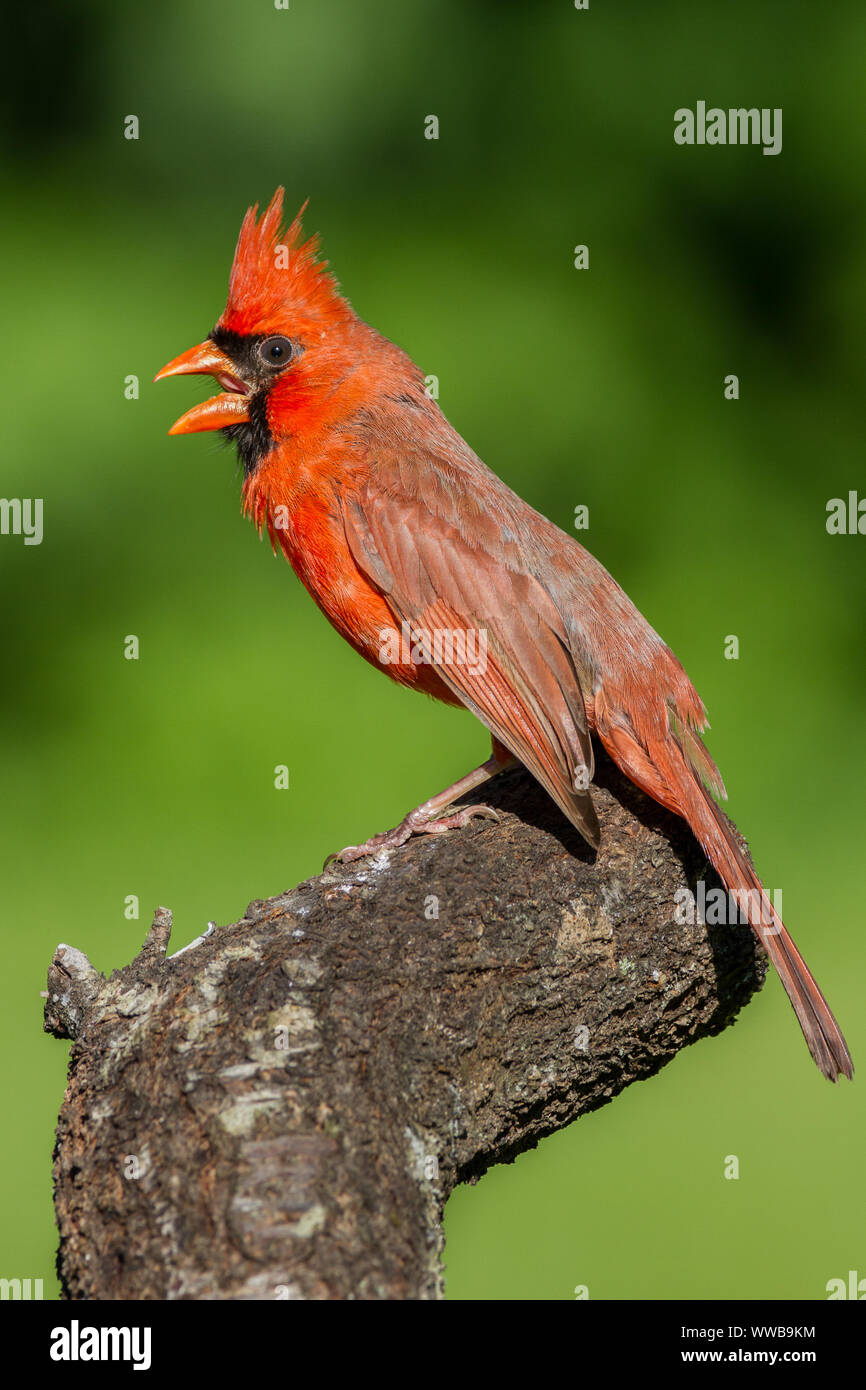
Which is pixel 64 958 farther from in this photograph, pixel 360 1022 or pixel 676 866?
pixel 676 866

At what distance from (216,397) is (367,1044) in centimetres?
222

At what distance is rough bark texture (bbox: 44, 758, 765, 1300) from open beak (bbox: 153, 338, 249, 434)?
1469mm

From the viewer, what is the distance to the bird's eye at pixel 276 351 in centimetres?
399

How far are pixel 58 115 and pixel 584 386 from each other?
11.9 feet

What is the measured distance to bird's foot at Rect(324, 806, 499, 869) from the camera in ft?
11.5

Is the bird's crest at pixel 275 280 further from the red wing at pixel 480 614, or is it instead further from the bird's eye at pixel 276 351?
the red wing at pixel 480 614

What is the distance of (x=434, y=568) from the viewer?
145 inches

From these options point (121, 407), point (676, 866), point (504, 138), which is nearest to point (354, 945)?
point (676, 866)

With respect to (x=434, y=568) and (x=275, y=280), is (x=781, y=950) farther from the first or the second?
(x=275, y=280)

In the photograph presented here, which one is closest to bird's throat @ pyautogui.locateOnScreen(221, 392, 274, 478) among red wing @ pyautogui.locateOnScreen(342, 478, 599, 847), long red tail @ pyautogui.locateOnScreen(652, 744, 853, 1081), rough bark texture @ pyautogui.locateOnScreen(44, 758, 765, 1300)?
red wing @ pyautogui.locateOnScreen(342, 478, 599, 847)

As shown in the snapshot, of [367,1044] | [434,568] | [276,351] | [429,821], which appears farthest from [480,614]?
[367,1044]

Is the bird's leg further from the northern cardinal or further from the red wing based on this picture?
the red wing

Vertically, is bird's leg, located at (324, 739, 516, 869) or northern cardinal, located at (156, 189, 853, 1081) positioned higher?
northern cardinal, located at (156, 189, 853, 1081)
